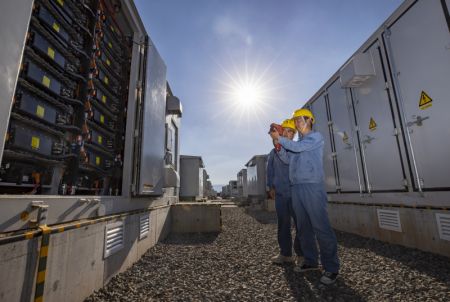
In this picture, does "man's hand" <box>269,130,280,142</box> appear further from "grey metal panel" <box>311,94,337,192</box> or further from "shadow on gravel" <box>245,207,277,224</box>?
"shadow on gravel" <box>245,207,277,224</box>

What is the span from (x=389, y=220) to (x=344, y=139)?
2420 millimetres

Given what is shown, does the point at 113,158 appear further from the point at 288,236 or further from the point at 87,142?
the point at 288,236

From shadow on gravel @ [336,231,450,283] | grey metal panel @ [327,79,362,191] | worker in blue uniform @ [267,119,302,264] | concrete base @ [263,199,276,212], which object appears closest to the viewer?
shadow on gravel @ [336,231,450,283]

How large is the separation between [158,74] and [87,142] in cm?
224

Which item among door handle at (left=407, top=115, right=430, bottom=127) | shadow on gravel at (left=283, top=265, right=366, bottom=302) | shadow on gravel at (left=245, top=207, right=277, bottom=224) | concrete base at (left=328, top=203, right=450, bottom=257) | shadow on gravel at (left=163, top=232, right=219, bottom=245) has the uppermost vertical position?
door handle at (left=407, top=115, right=430, bottom=127)

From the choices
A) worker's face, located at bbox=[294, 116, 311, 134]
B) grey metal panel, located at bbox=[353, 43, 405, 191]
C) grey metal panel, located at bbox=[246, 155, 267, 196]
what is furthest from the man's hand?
grey metal panel, located at bbox=[246, 155, 267, 196]

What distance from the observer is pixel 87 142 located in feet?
14.2

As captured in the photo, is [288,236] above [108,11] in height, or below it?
below

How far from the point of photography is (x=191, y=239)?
21.3ft

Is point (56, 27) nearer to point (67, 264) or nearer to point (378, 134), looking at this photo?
point (67, 264)

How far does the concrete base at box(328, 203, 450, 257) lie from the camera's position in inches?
163

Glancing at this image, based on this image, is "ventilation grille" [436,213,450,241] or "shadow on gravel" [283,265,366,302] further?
"ventilation grille" [436,213,450,241]

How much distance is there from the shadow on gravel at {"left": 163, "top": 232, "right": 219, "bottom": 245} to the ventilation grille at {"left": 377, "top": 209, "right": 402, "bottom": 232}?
3940mm

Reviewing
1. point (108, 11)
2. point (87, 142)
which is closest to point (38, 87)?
point (87, 142)
